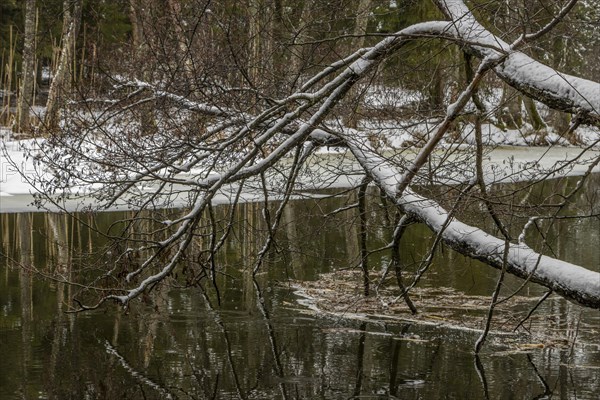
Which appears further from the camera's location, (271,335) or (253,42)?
(253,42)

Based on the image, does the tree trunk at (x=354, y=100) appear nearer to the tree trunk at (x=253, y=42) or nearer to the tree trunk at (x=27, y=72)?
the tree trunk at (x=253, y=42)

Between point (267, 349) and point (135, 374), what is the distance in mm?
1154

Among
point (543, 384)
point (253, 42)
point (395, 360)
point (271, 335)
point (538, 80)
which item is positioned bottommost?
point (543, 384)

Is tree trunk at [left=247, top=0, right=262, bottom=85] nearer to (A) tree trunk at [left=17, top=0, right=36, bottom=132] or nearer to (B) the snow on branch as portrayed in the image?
(B) the snow on branch

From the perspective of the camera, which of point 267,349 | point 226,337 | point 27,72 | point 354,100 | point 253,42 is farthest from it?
point 27,72

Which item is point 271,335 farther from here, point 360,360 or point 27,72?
point 27,72

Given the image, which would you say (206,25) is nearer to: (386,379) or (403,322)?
(403,322)

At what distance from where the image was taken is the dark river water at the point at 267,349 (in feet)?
20.6

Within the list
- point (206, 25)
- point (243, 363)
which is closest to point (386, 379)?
point (243, 363)

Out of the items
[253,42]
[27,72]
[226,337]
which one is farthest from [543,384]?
[27,72]

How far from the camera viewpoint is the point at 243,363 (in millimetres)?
6922

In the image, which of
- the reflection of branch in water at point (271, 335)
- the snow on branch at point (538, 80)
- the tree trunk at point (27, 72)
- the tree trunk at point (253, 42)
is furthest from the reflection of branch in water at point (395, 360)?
the tree trunk at point (27, 72)

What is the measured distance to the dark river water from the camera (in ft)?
20.6

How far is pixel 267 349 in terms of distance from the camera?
7.36 meters
